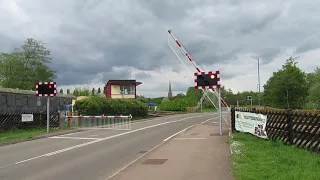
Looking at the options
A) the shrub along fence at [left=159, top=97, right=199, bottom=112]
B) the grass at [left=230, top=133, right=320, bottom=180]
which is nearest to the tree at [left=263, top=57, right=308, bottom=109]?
the shrub along fence at [left=159, top=97, right=199, bottom=112]

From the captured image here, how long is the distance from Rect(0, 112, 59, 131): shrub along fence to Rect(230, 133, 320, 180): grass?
1757 cm

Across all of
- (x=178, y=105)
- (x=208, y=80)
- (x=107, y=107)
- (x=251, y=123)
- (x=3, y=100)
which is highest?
(x=208, y=80)

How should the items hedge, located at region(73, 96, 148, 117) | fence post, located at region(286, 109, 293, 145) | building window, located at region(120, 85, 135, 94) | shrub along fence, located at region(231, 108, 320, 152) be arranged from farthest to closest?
building window, located at region(120, 85, 135, 94) < hedge, located at region(73, 96, 148, 117) < fence post, located at region(286, 109, 293, 145) < shrub along fence, located at region(231, 108, 320, 152)

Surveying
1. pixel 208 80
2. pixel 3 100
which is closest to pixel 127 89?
pixel 3 100

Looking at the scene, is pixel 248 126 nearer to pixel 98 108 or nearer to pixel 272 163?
pixel 272 163

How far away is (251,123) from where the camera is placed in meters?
17.8

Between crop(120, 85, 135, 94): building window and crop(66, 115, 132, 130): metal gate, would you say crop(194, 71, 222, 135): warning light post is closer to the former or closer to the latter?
crop(66, 115, 132, 130): metal gate

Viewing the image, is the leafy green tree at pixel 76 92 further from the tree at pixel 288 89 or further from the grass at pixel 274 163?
the grass at pixel 274 163

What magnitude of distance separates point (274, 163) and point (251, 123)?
8.27 m

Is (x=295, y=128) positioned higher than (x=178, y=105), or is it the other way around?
(x=178, y=105)

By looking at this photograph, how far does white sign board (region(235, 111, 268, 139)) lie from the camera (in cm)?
1596

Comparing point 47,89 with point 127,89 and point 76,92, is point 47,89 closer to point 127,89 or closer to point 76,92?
point 127,89

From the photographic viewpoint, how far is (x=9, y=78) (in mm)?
69500

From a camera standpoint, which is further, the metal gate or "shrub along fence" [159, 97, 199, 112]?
"shrub along fence" [159, 97, 199, 112]
